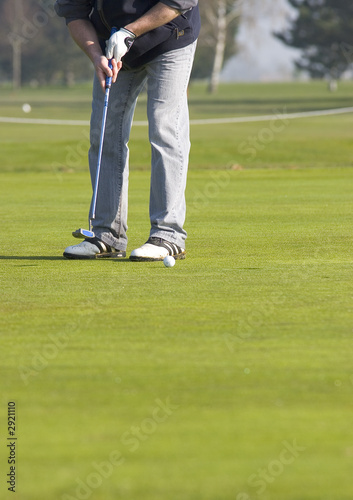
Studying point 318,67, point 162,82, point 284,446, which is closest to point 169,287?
point 162,82

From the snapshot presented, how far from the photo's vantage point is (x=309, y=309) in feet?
12.0

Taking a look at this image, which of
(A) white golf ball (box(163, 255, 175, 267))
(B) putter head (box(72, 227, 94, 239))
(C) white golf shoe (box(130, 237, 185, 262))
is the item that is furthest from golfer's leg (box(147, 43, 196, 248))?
(A) white golf ball (box(163, 255, 175, 267))

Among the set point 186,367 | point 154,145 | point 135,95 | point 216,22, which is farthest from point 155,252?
point 216,22

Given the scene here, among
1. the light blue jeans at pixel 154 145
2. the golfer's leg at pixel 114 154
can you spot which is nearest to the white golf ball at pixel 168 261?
the light blue jeans at pixel 154 145

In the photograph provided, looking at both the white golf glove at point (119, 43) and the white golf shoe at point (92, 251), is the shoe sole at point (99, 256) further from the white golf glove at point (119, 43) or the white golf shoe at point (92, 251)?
the white golf glove at point (119, 43)

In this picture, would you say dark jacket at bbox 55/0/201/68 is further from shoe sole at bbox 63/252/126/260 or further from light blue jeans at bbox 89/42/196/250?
shoe sole at bbox 63/252/126/260

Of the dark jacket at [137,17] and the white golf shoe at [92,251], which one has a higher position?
the dark jacket at [137,17]

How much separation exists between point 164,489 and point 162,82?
3.71m

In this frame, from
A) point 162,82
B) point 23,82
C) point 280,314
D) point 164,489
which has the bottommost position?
point 164,489

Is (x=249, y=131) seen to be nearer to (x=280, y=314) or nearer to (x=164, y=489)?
(x=280, y=314)

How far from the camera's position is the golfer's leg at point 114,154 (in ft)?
18.3

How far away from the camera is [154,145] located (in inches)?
216

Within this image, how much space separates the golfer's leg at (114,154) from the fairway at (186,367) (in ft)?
1.10

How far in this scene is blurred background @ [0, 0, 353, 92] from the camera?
199ft
